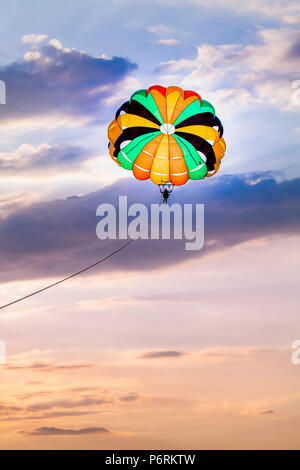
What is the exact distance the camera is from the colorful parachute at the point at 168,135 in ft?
103

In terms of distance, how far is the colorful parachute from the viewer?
3128cm

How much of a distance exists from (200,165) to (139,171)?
3.03 meters

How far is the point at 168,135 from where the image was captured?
3170cm

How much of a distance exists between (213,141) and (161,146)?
8.73 feet

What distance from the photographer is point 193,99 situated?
3153cm
